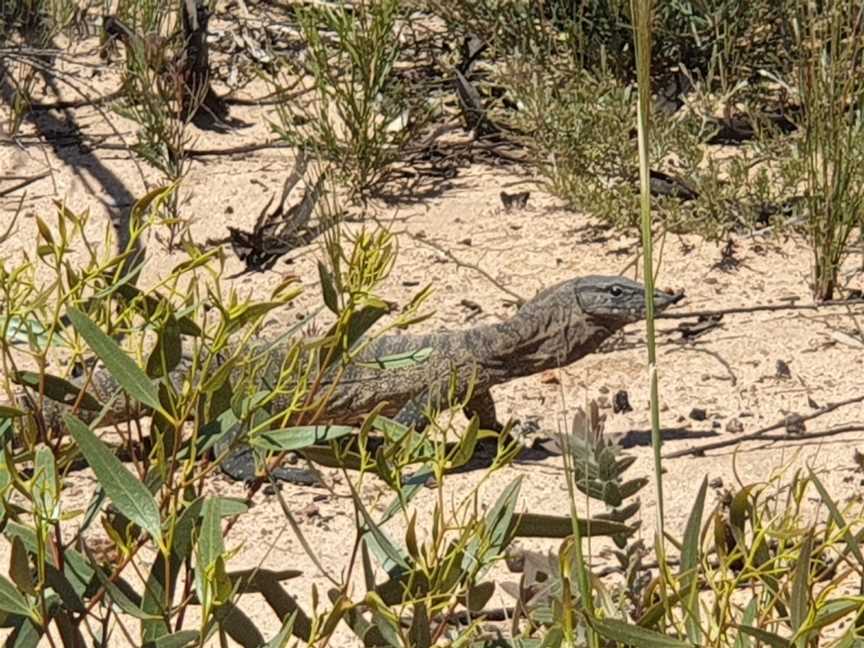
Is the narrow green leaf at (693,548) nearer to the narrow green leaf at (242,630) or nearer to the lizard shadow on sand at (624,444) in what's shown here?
the narrow green leaf at (242,630)

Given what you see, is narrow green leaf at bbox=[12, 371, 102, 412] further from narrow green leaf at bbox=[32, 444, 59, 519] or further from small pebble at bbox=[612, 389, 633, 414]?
small pebble at bbox=[612, 389, 633, 414]

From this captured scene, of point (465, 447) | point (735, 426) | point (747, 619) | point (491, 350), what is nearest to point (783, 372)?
point (735, 426)

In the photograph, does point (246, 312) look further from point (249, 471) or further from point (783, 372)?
point (783, 372)

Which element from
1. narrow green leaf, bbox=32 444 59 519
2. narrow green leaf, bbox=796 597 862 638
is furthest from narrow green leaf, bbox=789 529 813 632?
narrow green leaf, bbox=32 444 59 519

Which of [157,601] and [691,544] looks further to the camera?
[691,544]

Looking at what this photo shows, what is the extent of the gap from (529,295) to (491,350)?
30.2 inches

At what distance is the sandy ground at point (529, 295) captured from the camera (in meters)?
4.38

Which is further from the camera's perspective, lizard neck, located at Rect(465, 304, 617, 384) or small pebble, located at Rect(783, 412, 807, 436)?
lizard neck, located at Rect(465, 304, 617, 384)

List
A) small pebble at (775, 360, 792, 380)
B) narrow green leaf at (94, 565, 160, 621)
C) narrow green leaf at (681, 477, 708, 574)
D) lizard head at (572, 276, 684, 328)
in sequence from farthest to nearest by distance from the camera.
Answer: small pebble at (775, 360, 792, 380), lizard head at (572, 276, 684, 328), narrow green leaf at (681, 477, 708, 574), narrow green leaf at (94, 565, 160, 621)

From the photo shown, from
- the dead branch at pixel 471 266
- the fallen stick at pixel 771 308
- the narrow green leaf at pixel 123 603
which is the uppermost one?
the narrow green leaf at pixel 123 603

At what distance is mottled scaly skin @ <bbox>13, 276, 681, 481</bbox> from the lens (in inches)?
198

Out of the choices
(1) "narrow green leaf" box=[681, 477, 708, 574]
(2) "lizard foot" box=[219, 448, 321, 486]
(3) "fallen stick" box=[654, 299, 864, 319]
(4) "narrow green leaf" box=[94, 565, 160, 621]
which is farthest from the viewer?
(3) "fallen stick" box=[654, 299, 864, 319]

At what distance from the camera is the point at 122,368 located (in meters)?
2.04

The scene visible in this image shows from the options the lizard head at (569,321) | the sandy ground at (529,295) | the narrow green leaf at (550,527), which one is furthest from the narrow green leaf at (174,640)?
the lizard head at (569,321)
